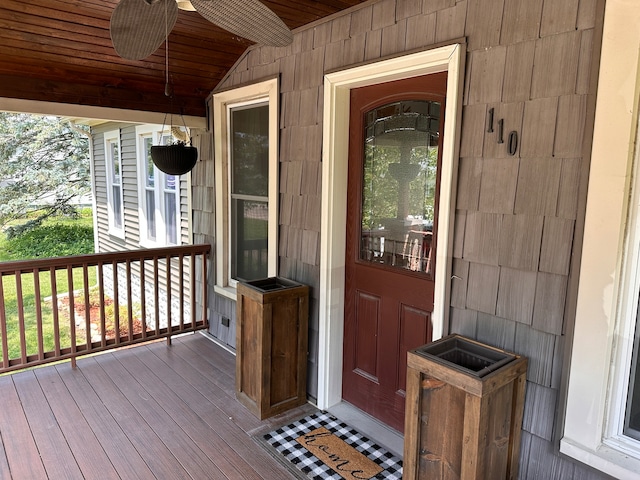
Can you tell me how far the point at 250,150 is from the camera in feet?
11.9

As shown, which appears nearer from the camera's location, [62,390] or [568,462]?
[568,462]

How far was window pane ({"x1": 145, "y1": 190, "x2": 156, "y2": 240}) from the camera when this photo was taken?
573cm

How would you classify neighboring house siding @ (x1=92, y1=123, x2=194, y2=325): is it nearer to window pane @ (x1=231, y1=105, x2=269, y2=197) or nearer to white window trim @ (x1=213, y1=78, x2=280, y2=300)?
white window trim @ (x1=213, y1=78, x2=280, y2=300)

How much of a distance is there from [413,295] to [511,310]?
24.4 inches

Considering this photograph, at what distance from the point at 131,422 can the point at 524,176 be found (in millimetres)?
2584

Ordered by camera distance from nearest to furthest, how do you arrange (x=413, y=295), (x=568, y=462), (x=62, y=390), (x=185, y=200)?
1. (x=568, y=462)
2. (x=413, y=295)
3. (x=62, y=390)
4. (x=185, y=200)

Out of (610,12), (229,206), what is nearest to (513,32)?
(610,12)

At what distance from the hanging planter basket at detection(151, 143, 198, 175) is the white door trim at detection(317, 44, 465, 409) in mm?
1190

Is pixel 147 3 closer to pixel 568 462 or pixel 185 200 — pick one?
pixel 568 462

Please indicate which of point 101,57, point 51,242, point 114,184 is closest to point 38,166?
point 51,242

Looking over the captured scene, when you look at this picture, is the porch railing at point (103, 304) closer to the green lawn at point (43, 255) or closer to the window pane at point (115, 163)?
the green lawn at point (43, 255)

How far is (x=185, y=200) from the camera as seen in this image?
453cm

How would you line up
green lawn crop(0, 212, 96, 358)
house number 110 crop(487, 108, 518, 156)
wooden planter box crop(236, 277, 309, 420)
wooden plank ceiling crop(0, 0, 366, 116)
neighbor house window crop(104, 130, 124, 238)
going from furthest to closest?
green lawn crop(0, 212, 96, 358)
neighbor house window crop(104, 130, 124, 238)
wooden planter box crop(236, 277, 309, 420)
wooden plank ceiling crop(0, 0, 366, 116)
house number 110 crop(487, 108, 518, 156)

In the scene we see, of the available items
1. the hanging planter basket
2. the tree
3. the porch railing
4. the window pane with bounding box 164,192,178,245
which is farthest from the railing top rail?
the tree
